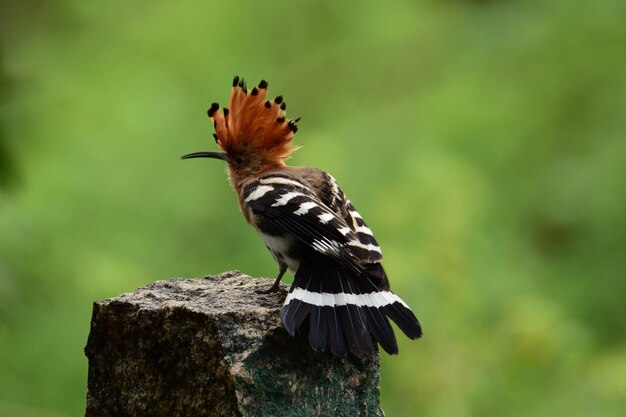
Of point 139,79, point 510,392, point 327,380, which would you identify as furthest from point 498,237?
point 327,380

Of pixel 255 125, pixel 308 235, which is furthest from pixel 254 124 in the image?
pixel 308 235

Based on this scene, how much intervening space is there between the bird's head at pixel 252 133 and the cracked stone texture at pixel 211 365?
0.90 meters

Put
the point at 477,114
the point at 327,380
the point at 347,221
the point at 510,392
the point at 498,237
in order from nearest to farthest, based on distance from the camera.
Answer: the point at 327,380, the point at 347,221, the point at 510,392, the point at 498,237, the point at 477,114

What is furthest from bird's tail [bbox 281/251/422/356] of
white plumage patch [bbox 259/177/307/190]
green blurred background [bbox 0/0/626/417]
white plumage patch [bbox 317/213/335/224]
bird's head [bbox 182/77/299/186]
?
green blurred background [bbox 0/0/626/417]

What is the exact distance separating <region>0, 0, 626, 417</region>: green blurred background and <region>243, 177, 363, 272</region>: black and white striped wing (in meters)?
0.85

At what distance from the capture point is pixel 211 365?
326 centimetres

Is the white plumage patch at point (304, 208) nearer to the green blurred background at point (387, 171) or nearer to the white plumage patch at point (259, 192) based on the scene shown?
the white plumage patch at point (259, 192)

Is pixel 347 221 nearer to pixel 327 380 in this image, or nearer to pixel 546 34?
pixel 327 380

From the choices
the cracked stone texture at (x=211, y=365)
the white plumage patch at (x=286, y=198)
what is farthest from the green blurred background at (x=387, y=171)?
the white plumage patch at (x=286, y=198)

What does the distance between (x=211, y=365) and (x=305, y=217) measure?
2.36 feet

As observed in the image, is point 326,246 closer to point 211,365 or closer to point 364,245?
point 364,245

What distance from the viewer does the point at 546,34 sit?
7.78 m

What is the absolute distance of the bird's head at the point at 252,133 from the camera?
168 inches

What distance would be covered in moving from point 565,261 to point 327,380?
3.73 meters
